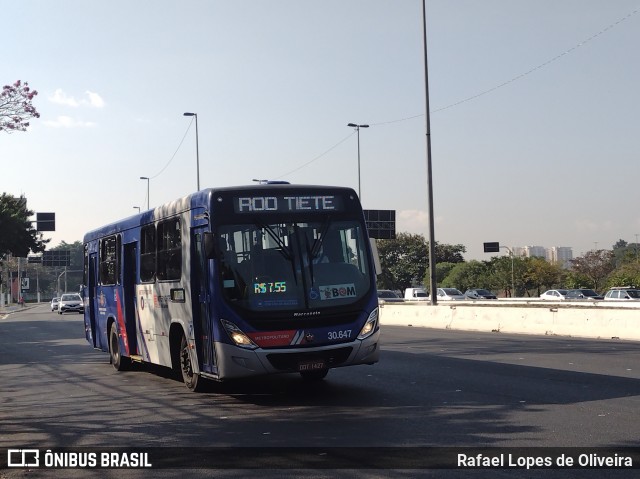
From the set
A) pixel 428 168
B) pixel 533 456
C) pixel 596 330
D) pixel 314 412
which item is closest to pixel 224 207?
pixel 314 412

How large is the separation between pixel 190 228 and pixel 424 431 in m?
5.15

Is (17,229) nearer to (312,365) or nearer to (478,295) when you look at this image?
(478,295)

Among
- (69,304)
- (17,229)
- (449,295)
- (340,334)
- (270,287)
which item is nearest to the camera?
(270,287)

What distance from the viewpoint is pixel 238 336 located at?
11.2 m

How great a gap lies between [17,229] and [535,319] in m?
57.8

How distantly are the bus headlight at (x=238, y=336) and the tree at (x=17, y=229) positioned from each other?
64948mm

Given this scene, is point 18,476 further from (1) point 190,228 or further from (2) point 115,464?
(1) point 190,228

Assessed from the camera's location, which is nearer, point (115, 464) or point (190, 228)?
point (115, 464)

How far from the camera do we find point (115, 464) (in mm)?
7926

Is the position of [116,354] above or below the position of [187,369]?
below

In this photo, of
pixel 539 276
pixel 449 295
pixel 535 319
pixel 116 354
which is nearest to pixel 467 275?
pixel 539 276

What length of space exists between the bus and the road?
27.0 inches

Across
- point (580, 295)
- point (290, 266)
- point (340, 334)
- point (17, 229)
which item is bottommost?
point (580, 295)

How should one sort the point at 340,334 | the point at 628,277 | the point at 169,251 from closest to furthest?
the point at 340,334, the point at 169,251, the point at 628,277
